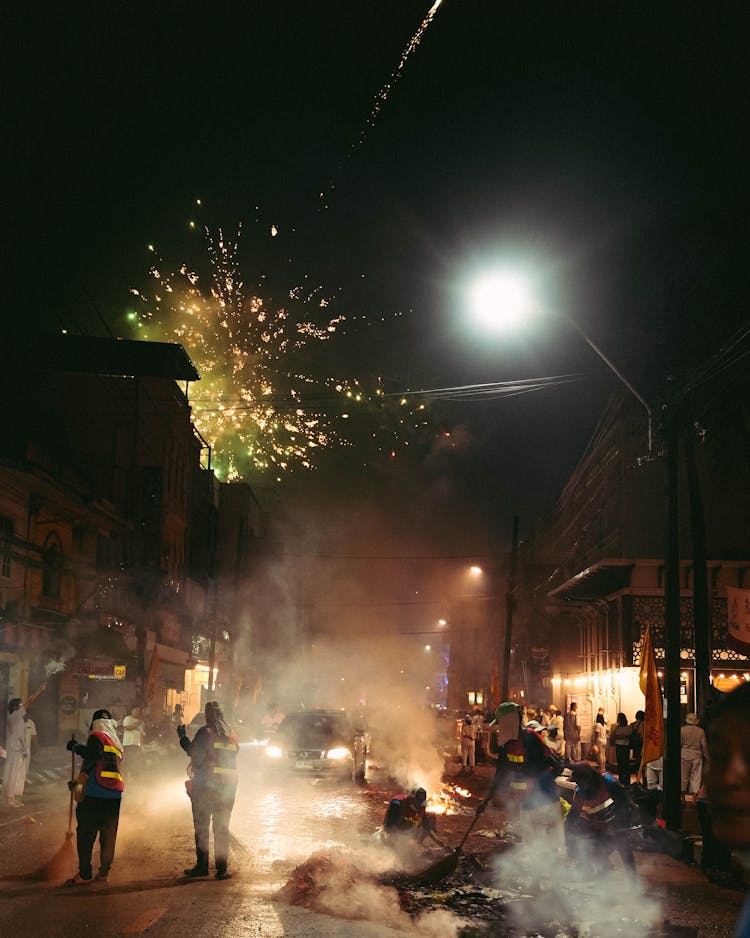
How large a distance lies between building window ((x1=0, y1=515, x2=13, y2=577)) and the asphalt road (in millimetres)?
9906

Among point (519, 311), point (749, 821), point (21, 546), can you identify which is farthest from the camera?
point (21, 546)

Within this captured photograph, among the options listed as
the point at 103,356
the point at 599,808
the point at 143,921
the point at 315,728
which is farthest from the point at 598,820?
the point at 103,356

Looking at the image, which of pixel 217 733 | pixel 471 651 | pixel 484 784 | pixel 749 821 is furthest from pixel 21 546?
pixel 471 651

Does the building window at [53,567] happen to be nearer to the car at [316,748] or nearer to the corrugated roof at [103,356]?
the car at [316,748]

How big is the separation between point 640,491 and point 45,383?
22.2m

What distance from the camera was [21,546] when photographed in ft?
78.2

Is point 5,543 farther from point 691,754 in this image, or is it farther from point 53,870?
point 691,754

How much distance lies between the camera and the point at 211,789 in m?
9.80

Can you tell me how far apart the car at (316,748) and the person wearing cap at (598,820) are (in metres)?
11.2

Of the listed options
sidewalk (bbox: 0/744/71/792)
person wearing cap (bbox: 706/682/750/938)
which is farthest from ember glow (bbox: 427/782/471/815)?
person wearing cap (bbox: 706/682/750/938)

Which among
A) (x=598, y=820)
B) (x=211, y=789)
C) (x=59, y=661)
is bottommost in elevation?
(x=598, y=820)

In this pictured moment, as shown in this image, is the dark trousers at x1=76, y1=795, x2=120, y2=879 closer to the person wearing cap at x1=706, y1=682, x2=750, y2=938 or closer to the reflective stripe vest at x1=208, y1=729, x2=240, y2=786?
the reflective stripe vest at x1=208, y1=729, x2=240, y2=786

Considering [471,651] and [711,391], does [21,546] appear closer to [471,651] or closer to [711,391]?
[711,391]

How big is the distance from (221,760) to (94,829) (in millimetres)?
1387
